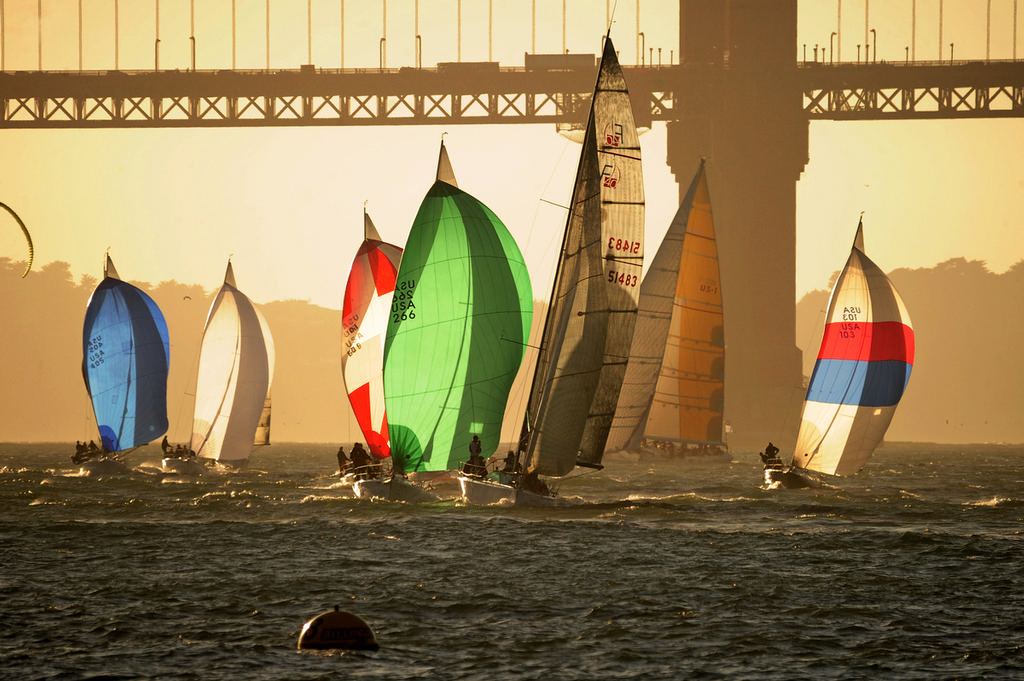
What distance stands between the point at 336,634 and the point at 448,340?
15.4 metres

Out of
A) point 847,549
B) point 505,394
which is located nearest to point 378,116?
point 505,394

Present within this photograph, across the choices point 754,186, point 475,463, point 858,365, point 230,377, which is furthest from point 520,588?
point 754,186

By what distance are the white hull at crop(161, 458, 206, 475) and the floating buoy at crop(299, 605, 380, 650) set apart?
34.4m

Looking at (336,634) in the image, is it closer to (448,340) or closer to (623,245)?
(448,340)

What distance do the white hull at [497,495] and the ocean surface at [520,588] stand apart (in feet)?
1.59

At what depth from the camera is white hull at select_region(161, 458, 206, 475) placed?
5125 centimetres

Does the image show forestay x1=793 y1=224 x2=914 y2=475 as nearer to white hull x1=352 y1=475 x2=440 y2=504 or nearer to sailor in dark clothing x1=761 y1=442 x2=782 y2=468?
sailor in dark clothing x1=761 y1=442 x2=782 y2=468

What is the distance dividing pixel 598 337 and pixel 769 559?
6.66 meters

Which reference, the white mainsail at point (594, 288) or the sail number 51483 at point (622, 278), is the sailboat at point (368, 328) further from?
the sail number 51483 at point (622, 278)

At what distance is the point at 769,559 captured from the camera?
26703mm

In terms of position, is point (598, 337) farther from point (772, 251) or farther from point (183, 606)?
point (772, 251)

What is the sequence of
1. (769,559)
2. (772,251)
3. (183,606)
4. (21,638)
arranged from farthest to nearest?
(772,251) → (769,559) → (183,606) → (21,638)

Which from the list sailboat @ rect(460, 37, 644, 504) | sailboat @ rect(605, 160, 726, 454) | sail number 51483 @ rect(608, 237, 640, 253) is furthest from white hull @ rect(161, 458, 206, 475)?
sail number 51483 @ rect(608, 237, 640, 253)

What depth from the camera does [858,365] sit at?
41.8 metres
